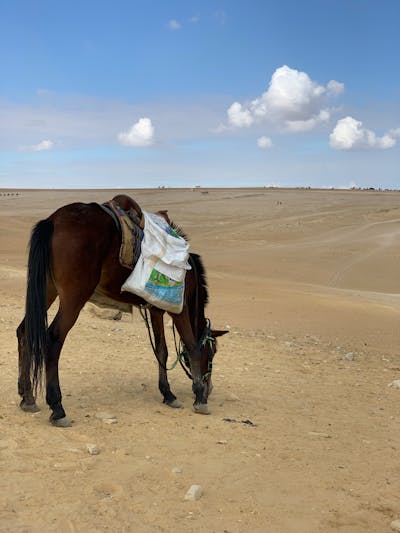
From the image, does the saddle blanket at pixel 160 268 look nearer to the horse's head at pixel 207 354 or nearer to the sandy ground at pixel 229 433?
the horse's head at pixel 207 354

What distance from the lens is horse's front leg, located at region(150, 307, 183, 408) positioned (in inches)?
239

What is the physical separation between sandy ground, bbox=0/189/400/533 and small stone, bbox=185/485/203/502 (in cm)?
5

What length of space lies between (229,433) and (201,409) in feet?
2.23

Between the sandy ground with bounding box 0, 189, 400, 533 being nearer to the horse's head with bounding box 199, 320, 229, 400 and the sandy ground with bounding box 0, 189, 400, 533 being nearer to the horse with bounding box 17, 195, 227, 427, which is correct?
the horse's head with bounding box 199, 320, 229, 400

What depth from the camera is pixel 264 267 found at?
2333 centimetres

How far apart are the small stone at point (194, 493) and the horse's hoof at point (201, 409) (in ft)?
6.21

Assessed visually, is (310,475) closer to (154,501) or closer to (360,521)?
(360,521)

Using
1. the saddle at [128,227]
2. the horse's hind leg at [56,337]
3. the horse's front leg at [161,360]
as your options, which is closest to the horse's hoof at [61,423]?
the horse's hind leg at [56,337]

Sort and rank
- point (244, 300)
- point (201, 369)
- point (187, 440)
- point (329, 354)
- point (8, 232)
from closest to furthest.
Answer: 1. point (187, 440)
2. point (201, 369)
3. point (329, 354)
4. point (244, 300)
5. point (8, 232)

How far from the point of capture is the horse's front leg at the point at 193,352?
5910 mm

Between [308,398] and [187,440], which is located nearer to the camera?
[187,440]

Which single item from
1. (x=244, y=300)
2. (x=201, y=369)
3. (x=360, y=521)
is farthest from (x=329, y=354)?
(x=360, y=521)

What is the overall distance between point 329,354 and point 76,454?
601cm

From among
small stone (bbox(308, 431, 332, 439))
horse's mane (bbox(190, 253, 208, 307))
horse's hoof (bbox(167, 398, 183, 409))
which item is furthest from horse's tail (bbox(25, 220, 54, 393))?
small stone (bbox(308, 431, 332, 439))
